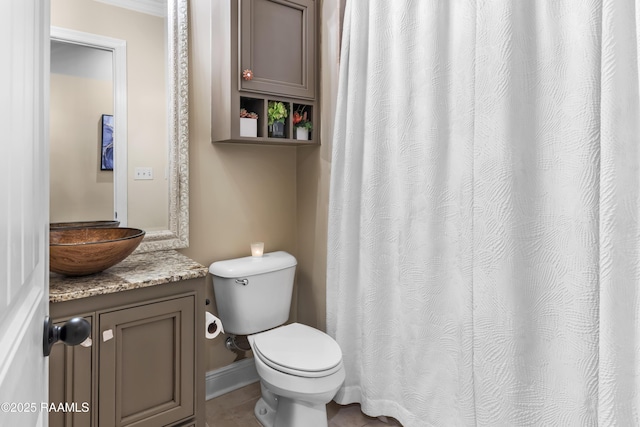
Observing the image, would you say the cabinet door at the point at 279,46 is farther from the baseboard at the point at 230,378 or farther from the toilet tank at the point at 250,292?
the baseboard at the point at 230,378

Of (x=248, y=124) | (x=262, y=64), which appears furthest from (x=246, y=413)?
(x=262, y=64)

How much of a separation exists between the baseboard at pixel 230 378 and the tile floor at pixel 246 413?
34 millimetres

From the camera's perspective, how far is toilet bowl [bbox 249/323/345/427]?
158cm

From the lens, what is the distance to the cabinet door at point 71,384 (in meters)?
1.25

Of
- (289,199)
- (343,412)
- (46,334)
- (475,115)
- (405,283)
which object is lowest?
(343,412)

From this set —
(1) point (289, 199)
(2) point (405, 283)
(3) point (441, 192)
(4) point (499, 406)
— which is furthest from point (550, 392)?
(1) point (289, 199)

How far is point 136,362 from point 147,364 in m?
0.04

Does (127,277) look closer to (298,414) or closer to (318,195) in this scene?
(298,414)

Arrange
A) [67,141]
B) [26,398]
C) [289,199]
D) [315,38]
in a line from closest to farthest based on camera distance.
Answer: [26,398] → [67,141] → [315,38] → [289,199]

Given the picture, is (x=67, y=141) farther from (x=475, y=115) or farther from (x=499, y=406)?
(x=499, y=406)

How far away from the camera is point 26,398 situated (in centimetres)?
55

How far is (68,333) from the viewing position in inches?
26.6

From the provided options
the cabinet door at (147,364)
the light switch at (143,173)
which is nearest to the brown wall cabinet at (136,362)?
the cabinet door at (147,364)

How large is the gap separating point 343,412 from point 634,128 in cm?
172
